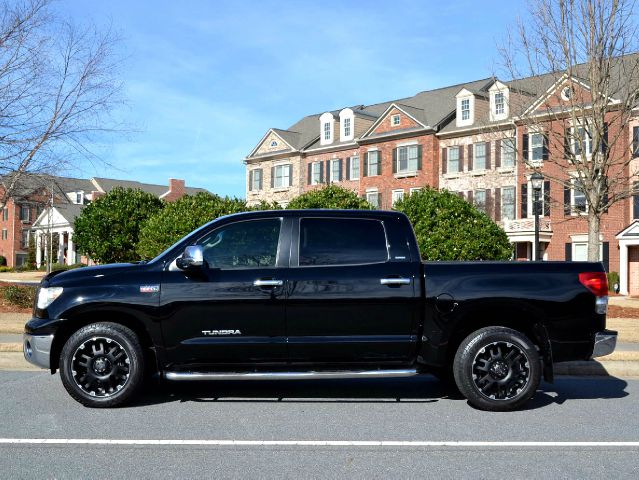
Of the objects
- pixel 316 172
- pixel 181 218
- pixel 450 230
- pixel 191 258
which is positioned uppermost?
pixel 316 172

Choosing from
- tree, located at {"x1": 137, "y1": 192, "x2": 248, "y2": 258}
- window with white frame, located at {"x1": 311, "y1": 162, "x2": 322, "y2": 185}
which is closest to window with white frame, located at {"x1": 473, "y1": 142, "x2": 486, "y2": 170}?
window with white frame, located at {"x1": 311, "y1": 162, "x2": 322, "y2": 185}

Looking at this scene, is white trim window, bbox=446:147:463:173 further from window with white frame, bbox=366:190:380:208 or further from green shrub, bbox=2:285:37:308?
green shrub, bbox=2:285:37:308

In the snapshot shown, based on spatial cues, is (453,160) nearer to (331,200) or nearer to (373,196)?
(373,196)

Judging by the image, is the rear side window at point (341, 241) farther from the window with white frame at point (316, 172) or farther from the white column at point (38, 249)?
the white column at point (38, 249)

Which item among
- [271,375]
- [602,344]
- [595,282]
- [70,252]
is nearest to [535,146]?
[595,282]

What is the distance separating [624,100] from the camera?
56.7 feet

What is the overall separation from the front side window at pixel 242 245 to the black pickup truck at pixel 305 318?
0.6 inches

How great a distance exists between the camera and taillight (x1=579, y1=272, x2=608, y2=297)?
680 cm

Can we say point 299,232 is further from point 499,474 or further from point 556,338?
point 499,474

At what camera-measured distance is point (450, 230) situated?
22234 mm

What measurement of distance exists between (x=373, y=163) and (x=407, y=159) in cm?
301

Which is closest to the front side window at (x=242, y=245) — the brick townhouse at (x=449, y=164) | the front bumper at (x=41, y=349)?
the front bumper at (x=41, y=349)

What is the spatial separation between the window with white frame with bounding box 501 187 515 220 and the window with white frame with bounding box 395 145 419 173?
254 inches

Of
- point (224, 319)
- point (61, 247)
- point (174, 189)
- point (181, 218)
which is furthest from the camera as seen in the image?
point (174, 189)
